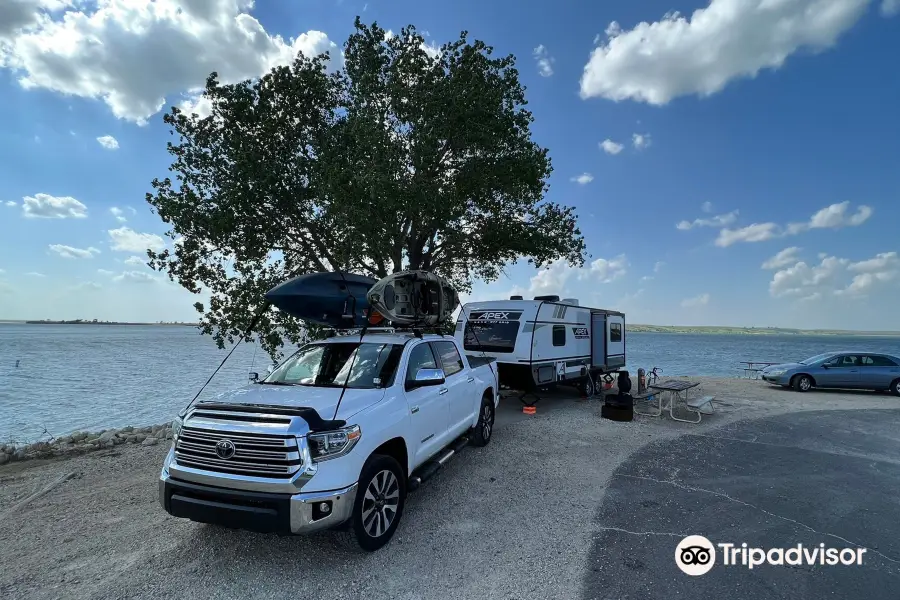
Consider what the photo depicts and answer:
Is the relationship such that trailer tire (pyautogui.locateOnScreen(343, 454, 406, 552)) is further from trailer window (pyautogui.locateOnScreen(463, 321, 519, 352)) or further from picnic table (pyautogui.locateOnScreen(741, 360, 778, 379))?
picnic table (pyautogui.locateOnScreen(741, 360, 778, 379))

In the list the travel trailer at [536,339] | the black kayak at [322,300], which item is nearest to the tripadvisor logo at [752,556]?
the black kayak at [322,300]

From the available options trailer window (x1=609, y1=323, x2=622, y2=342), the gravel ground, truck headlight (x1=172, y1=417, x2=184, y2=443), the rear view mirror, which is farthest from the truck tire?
truck headlight (x1=172, y1=417, x2=184, y2=443)

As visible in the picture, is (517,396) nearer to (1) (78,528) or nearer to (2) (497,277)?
(2) (497,277)

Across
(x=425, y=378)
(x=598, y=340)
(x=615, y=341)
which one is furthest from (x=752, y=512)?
(x=615, y=341)

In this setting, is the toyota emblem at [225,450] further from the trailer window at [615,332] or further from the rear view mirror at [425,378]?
the trailer window at [615,332]

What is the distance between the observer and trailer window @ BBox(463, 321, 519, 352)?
11.8m

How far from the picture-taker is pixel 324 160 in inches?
543

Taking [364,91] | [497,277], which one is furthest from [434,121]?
[497,277]

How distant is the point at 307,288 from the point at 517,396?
9256 millimetres

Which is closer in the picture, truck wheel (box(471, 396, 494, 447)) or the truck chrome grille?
the truck chrome grille

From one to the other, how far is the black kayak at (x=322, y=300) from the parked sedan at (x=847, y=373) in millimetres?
17129

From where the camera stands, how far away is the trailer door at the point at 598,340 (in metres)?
14.6

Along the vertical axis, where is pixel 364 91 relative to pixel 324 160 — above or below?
above

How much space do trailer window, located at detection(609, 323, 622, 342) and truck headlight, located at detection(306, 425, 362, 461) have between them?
13188 mm
